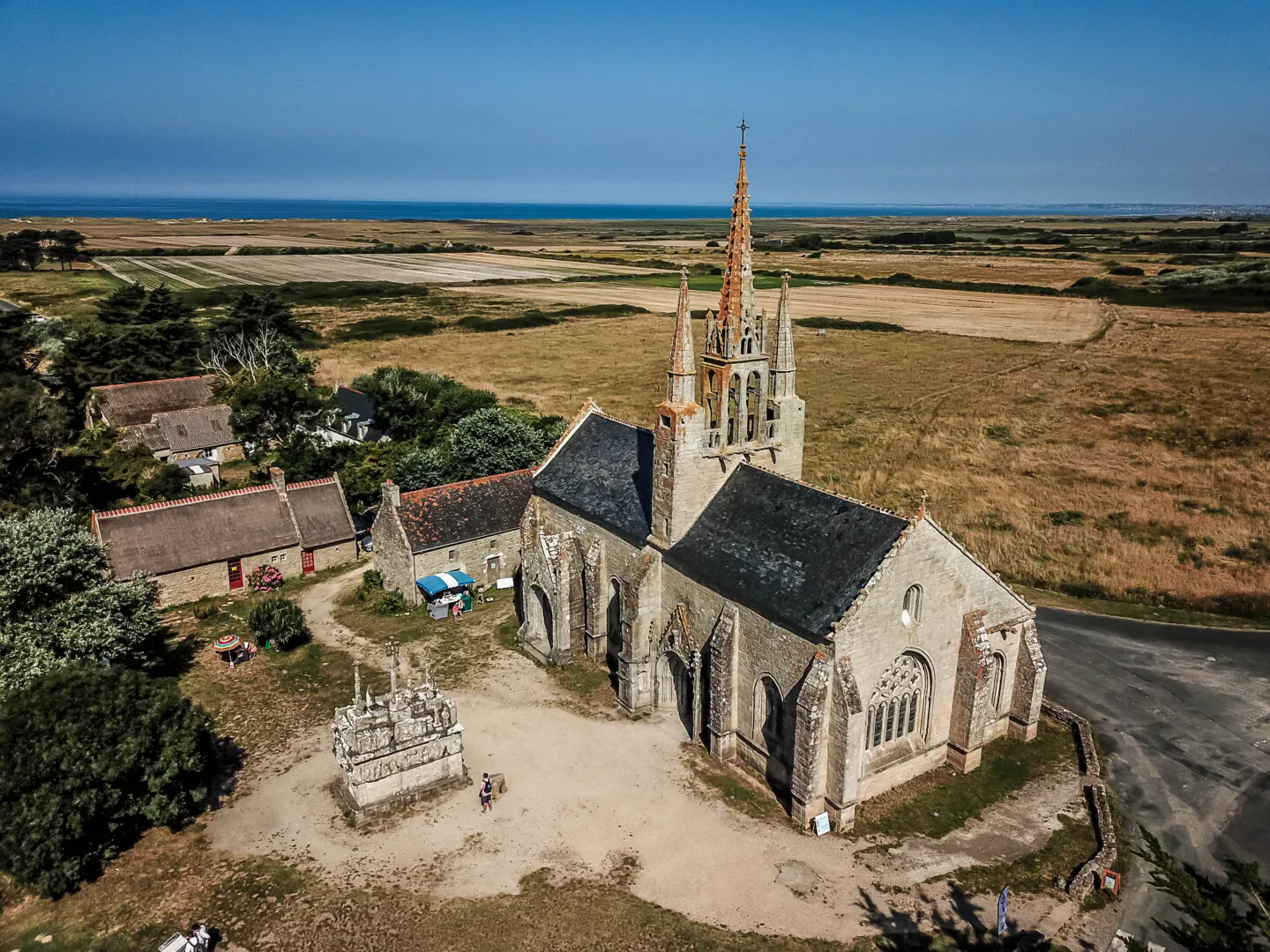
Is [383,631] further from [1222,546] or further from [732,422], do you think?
[1222,546]

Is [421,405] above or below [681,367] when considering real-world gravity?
below

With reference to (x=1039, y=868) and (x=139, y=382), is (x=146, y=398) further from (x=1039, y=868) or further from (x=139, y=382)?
(x=1039, y=868)

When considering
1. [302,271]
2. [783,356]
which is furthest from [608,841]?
[302,271]

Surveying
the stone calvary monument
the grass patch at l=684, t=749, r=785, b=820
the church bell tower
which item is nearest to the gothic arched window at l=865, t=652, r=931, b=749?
the grass patch at l=684, t=749, r=785, b=820

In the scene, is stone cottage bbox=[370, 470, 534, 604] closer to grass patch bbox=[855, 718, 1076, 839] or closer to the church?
the church

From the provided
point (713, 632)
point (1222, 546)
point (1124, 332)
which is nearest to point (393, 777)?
point (713, 632)

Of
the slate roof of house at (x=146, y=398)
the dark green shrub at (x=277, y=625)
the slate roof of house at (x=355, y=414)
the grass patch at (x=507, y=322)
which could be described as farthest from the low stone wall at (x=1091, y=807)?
the grass patch at (x=507, y=322)

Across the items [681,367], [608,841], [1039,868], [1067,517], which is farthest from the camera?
[1067,517]
